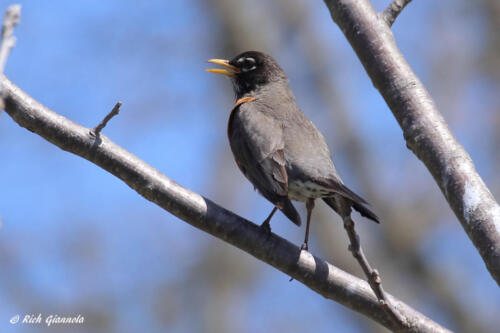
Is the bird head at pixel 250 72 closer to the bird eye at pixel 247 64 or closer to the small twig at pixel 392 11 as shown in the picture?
the bird eye at pixel 247 64

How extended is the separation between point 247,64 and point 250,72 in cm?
11

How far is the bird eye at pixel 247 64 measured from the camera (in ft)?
17.9

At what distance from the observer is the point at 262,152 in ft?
13.0


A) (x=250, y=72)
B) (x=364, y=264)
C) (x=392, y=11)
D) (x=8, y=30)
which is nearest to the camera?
(x=8, y=30)

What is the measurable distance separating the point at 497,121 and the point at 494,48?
1239mm

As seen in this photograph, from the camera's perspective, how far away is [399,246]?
32.7 feet

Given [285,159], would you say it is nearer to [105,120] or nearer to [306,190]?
[306,190]

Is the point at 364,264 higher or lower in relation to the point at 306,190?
higher

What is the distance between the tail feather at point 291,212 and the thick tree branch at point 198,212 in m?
0.46

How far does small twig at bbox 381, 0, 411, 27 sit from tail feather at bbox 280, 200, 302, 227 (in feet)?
3.41

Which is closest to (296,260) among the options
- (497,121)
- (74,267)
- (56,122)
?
(56,122)

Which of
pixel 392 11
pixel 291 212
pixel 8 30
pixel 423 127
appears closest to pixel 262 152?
pixel 291 212

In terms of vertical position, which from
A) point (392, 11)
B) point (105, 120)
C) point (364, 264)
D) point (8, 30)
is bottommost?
point (105, 120)

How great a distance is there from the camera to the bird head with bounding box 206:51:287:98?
535cm
